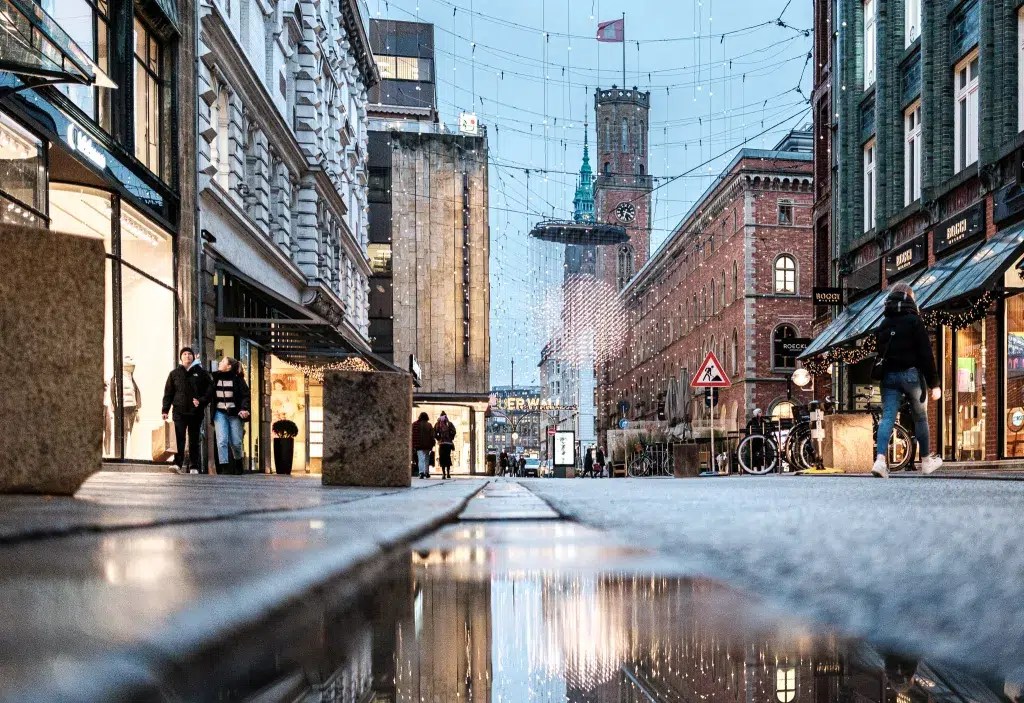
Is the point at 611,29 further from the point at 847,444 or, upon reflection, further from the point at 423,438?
the point at 847,444

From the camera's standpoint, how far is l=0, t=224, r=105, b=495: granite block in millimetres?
3215

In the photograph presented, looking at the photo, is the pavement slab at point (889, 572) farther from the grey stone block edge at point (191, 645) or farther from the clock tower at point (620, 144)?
the clock tower at point (620, 144)

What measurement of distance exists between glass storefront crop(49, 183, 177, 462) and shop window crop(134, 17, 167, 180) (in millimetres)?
1121

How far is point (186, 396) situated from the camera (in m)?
13.4

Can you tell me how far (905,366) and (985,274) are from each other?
6.31 meters

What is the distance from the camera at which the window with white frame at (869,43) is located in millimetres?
24938

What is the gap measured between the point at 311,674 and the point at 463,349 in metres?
43.1

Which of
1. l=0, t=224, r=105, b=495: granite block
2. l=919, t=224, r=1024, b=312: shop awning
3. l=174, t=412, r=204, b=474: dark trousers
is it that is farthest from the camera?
l=919, t=224, r=1024, b=312: shop awning

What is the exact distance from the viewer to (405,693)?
0.66 meters

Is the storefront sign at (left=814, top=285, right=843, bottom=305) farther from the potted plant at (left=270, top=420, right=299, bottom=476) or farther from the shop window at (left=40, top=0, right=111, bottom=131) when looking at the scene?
the shop window at (left=40, top=0, right=111, bottom=131)

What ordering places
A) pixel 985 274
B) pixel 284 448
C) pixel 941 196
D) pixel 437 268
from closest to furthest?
pixel 985 274 → pixel 284 448 → pixel 941 196 → pixel 437 268

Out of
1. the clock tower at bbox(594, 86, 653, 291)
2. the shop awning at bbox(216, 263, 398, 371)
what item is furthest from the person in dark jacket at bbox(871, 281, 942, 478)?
the clock tower at bbox(594, 86, 653, 291)

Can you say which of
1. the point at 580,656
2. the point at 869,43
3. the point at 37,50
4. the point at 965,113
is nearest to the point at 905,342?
the point at 37,50

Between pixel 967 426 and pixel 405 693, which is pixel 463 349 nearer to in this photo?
pixel 967 426
